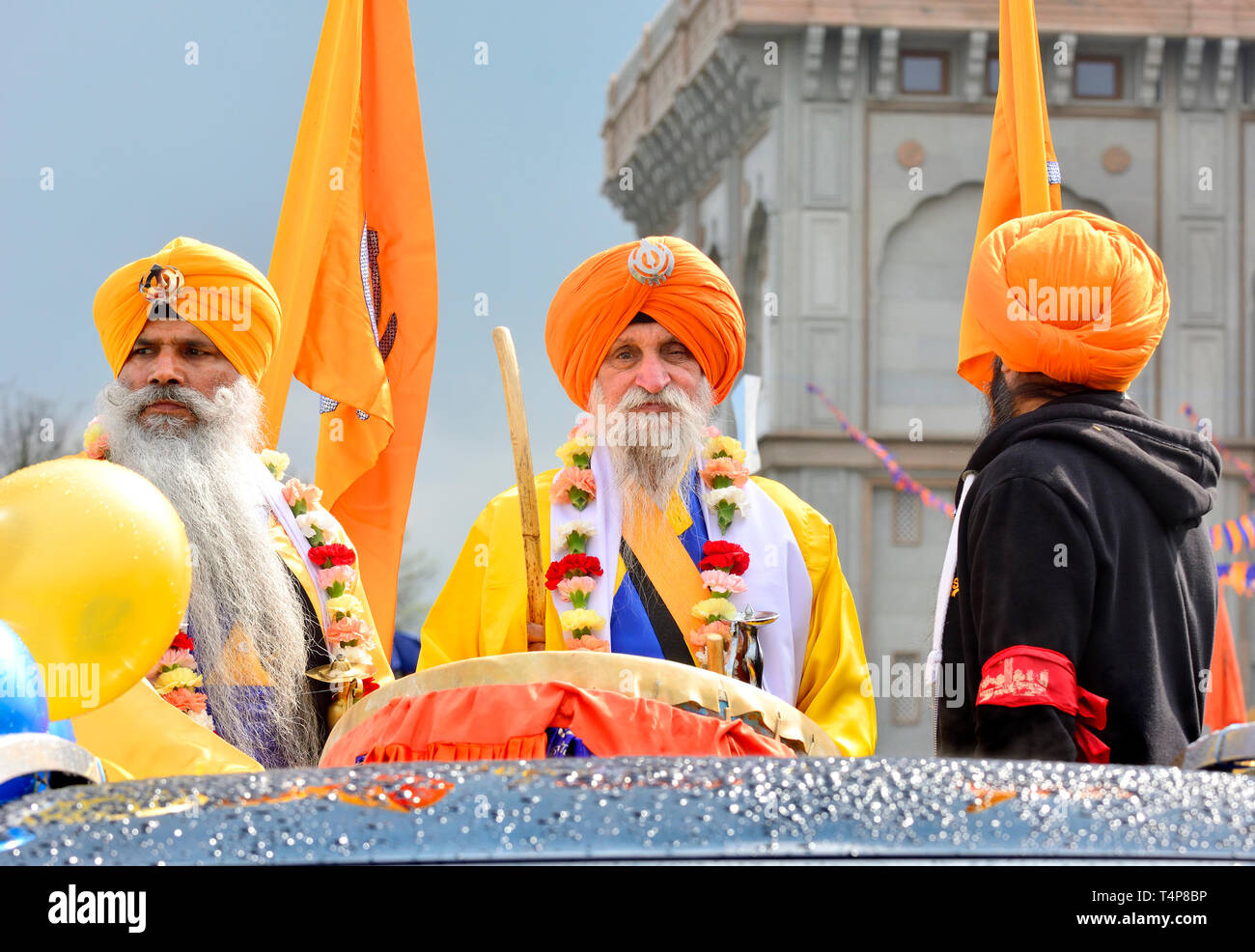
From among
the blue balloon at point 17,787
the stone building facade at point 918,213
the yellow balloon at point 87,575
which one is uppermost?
the stone building facade at point 918,213

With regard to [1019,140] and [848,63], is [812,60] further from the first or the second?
[1019,140]

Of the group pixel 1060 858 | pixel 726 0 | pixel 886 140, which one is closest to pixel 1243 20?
pixel 886 140

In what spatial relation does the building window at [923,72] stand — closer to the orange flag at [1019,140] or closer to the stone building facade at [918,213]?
the stone building facade at [918,213]

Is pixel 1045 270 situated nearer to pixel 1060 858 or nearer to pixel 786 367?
pixel 1060 858

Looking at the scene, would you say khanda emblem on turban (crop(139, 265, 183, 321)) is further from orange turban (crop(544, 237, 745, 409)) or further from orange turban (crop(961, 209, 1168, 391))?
orange turban (crop(961, 209, 1168, 391))

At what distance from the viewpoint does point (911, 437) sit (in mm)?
25219

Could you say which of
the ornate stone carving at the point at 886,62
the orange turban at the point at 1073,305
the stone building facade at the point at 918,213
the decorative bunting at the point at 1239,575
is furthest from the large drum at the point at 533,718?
the ornate stone carving at the point at 886,62

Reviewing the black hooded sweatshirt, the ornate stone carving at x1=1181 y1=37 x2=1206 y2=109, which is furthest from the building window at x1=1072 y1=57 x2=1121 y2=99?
the black hooded sweatshirt

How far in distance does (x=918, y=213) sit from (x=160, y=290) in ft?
74.8

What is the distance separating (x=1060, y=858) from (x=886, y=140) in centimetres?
2615

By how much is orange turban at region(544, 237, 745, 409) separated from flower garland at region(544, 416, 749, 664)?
0.54 ft

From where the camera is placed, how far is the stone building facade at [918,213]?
83.5 feet

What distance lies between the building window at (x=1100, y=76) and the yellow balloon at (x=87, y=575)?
2679 cm

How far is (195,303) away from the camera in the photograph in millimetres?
4219
